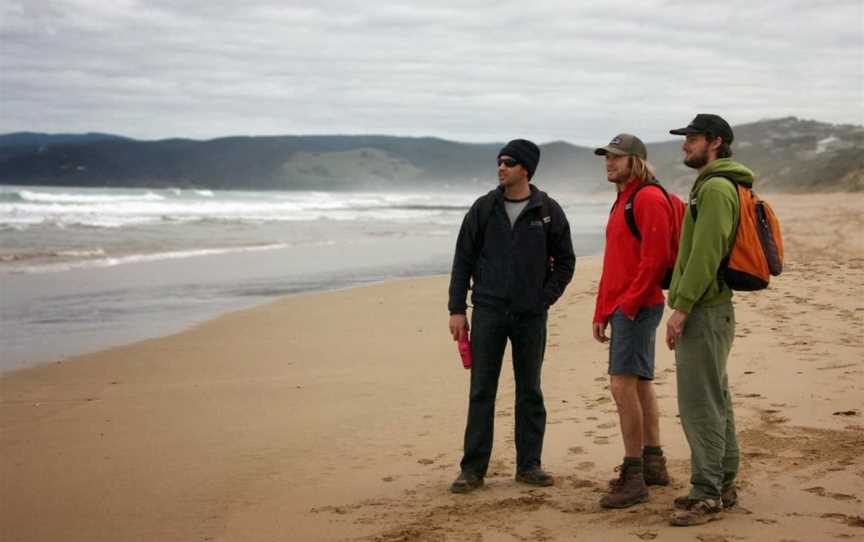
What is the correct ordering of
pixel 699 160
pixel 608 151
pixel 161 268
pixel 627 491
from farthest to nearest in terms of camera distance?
pixel 161 268 → pixel 608 151 → pixel 627 491 → pixel 699 160

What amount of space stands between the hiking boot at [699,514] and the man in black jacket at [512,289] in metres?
0.85

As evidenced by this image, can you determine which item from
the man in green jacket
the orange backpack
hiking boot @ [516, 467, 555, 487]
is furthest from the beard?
hiking boot @ [516, 467, 555, 487]

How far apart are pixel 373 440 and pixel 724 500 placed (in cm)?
236

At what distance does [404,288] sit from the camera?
14734 millimetres

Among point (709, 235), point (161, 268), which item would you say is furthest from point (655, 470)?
point (161, 268)

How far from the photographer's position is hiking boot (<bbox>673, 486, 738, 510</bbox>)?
439 cm

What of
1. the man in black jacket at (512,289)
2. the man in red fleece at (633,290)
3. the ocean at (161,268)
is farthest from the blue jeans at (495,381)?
the ocean at (161,268)

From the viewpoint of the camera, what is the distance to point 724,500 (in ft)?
14.7

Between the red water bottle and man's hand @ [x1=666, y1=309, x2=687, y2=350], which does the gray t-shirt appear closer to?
the red water bottle

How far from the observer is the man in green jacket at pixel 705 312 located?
4.21 m

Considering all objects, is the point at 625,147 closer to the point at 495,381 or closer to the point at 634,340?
the point at 634,340

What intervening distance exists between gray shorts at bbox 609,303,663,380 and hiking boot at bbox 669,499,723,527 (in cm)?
67

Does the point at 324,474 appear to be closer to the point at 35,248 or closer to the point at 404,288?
the point at 404,288

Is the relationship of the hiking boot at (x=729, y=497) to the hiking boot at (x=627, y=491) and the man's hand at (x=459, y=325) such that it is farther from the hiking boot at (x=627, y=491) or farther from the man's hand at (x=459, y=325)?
the man's hand at (x=459, y=325)
